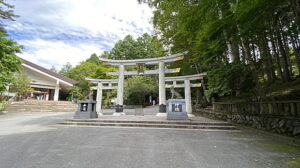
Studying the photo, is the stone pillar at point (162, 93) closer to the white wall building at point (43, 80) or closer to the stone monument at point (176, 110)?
the stone monument at point (176, 110)

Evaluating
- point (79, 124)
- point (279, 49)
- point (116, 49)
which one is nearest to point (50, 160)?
point (79, 124)

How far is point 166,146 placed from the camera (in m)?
3.25

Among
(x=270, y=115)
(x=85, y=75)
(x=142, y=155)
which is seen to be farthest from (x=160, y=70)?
(x=85, y=75)

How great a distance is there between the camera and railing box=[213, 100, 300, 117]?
378 centimetres

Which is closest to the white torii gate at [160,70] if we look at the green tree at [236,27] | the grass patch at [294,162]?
the green tree at [236,27]

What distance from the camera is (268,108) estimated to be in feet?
15.4

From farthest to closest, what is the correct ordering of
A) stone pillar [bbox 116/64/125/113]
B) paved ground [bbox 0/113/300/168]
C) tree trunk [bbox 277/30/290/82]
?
stone pillar [bbox 116/64/125/113] < tree trunk [bbox 277/30/290/82] < paved ground [bbox 0/113/300/168]

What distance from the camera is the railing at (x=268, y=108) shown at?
3.78 m

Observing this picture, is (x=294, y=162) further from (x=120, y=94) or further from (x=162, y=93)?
(x=120, y=94)

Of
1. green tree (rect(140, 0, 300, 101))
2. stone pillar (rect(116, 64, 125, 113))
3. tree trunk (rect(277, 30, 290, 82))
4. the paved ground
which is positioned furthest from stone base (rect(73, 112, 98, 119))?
tree trunk (rect(277, 30, 290, 82))

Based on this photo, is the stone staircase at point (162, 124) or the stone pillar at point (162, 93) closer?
the stone staircase at point (162, 124)

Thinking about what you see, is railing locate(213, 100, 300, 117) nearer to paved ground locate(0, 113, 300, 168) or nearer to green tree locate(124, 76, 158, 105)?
paved ground locate(0, 113, 300, 168)

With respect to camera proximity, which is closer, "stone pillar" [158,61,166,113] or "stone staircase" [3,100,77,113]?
"stone pillar" [158,61,166,113]

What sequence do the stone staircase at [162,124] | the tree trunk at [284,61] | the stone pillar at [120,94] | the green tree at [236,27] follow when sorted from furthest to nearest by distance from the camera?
the stone pillar at [120,94] → the tree trunk at [284,61] → the stone staircase at [162,124] → the green tree at [236,27]
